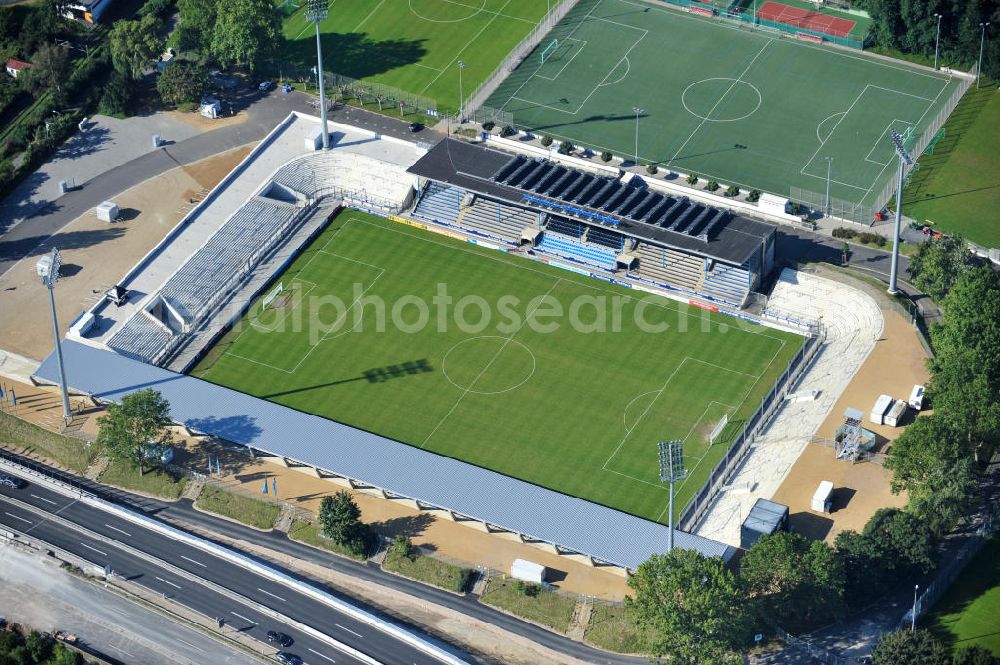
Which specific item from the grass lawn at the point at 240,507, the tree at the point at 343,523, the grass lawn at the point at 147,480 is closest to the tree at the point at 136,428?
the grass lawn at the point at 147,480

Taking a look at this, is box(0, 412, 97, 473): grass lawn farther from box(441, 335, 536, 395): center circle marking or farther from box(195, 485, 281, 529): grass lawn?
box(441, 335, 536, 395): center circle marking

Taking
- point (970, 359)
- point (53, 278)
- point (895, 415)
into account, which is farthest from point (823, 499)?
point (53, 278)

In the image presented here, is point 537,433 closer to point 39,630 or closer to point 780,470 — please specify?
point 780,470

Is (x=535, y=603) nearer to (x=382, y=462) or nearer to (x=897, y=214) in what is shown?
(x=382, y=462)

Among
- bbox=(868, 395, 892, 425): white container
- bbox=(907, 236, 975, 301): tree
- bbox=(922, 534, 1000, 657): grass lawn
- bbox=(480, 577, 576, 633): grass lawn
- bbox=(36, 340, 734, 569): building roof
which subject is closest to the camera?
bbox=(922, 534, 1000, 657): grass lawn

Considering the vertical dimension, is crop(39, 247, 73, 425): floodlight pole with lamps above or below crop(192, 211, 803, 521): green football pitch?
below

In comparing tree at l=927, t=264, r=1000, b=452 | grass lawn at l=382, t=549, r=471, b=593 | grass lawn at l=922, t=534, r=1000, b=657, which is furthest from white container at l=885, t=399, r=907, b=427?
grass lawn at l=382, t=549, r=471, b=593
